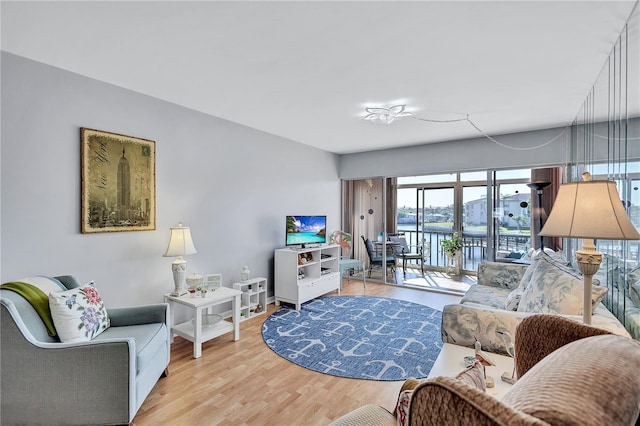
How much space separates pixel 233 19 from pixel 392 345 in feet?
9.96

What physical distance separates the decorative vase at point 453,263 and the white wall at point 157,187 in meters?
3.40

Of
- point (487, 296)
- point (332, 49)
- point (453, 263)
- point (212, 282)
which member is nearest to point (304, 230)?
point (212, 282)

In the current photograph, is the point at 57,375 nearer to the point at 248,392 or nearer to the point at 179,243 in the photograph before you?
the point at 248,392

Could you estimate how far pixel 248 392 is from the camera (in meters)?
2.26

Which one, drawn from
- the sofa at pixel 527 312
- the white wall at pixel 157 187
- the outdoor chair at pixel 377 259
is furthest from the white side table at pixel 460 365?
the outdoor chair at pixel 377 259

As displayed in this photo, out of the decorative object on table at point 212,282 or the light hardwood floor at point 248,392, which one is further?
the decorative object on table at point 212,282

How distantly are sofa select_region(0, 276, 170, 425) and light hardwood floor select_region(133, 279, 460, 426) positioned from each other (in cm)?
31

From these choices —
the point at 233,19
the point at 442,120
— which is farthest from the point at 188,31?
the point at 442,120

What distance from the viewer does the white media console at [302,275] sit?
415 cm

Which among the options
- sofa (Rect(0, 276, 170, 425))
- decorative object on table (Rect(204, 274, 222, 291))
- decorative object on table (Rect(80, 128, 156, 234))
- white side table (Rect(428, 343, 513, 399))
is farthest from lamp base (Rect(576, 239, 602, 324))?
decorative object on table (Rect(80, 128, 156, 234))

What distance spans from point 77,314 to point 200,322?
3.36ft

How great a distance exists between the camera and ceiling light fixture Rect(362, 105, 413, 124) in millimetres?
3324

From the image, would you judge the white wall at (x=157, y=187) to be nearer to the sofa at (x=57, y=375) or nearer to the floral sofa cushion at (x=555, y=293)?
the sofa at (x=57, y=375)

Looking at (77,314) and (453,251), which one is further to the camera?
(453,251)
